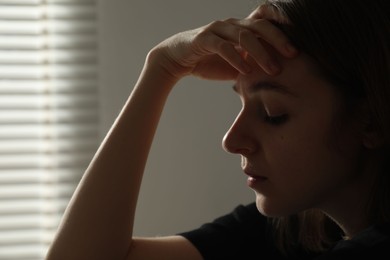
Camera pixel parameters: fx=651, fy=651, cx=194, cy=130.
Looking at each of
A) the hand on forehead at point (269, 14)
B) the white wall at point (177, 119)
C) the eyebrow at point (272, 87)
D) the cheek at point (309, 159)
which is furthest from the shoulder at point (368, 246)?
the white wall at point (177, 119)

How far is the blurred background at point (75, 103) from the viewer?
5.71ft

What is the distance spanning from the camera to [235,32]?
1026 millimetres

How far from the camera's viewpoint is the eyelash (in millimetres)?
999

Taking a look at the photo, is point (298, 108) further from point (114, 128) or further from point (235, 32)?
point (114, 128)

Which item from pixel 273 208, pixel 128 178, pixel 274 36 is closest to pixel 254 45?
pixel 274 36

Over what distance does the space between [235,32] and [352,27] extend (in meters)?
0.18

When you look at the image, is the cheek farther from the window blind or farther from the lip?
the window blind

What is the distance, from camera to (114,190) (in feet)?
3.94

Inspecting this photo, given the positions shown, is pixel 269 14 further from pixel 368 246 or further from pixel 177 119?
pixel 177 119

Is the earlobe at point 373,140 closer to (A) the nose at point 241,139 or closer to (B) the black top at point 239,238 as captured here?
(A) the nose at point 241,139

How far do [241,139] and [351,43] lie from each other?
8.7 inches

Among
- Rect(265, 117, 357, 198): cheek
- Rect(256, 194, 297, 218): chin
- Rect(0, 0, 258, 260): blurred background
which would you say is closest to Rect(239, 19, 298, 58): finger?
A: Rect(265, 117, 357, 198): cheek

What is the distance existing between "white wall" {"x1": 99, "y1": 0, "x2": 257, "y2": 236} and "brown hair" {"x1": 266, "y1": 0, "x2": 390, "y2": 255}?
0.82 m

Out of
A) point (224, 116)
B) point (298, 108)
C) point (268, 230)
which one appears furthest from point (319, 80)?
point (224, 116)
